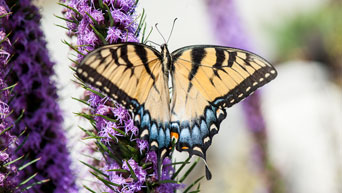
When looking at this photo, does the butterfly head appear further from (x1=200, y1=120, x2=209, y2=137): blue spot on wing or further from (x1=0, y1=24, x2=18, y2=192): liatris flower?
(x1=0, y1=24, x2=18, y2=192): liatris flower

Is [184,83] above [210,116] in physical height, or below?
above

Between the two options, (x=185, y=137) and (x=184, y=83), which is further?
(x=184, y=83)

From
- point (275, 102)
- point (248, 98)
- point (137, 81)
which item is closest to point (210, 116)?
point (137, 81)

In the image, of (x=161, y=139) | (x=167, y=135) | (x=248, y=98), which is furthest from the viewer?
(x=248, y=98)

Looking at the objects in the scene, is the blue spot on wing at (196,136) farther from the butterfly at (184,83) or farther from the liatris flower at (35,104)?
the liatris flower at (35,104)

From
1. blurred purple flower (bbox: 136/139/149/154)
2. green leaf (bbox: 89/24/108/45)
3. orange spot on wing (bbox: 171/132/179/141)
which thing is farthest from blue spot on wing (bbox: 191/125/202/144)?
Result: green leaf (bbox: 89/24/108/45)

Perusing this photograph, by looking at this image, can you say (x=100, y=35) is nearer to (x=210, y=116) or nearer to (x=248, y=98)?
(x=210, y=116)

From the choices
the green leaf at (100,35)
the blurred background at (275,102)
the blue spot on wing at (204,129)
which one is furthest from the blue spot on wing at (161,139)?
the green leaf at (100,35)

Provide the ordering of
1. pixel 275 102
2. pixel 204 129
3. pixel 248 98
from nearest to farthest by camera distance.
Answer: pixel 204 129, pixel 248 98, pixel 275 102
